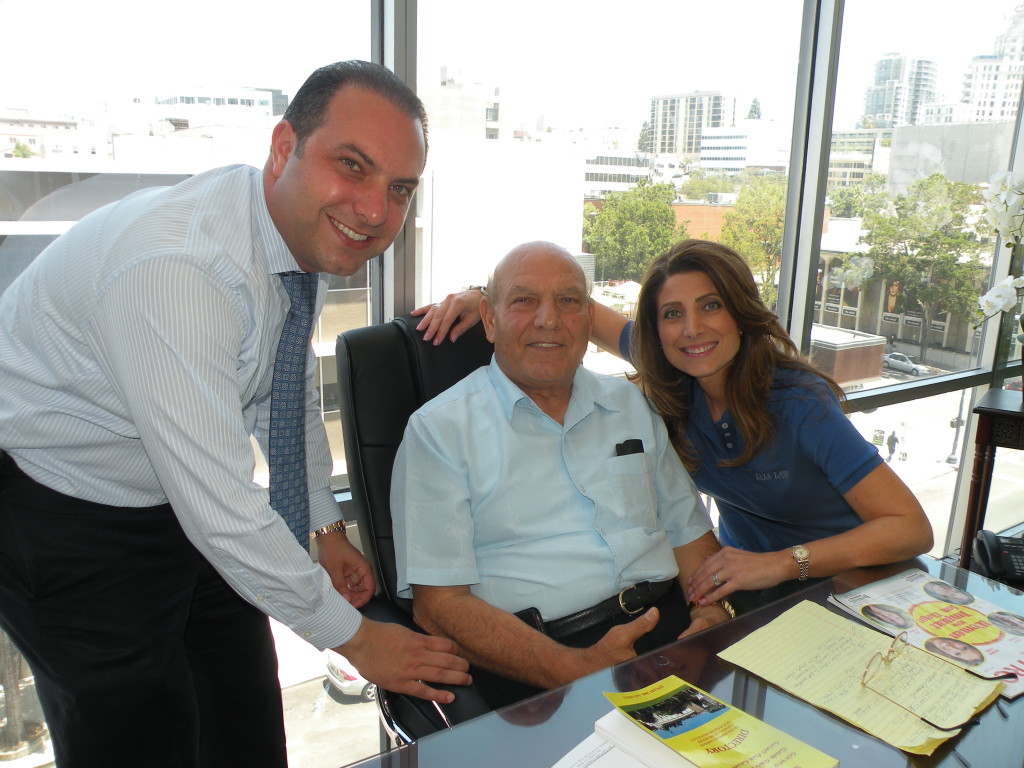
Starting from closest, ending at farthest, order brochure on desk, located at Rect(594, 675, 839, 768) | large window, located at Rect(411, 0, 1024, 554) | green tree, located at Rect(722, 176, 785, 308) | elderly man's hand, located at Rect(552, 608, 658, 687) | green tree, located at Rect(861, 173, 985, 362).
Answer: brochure on desk, located at Rect(594, 675, 839, 768) < elderly man's hand, located at Rect(552, 608, 658, 687) < large window, located at Rect(411, 0, 1024, 554) < green tree, located at Rect(722, 176, 785, 308) < green tree, located at Rect(861, 173, 985, 362)

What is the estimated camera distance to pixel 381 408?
1.64 meters

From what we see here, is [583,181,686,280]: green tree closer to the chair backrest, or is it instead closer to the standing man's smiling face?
the chair backrest

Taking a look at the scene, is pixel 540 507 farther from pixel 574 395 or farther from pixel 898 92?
pixel 898 92

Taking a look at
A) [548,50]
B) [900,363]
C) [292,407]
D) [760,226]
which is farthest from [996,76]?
[292,407]

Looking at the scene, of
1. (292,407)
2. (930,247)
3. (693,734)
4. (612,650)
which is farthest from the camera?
(930,247)

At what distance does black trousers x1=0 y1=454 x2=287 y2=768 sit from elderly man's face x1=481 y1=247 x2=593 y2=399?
765 mm

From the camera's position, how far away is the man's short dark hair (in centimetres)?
118

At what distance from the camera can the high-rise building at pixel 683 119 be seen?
2721 millimetres

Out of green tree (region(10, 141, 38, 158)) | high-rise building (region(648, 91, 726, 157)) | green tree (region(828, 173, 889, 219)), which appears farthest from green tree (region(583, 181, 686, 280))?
green tree (region(10, 141, 38, 158))

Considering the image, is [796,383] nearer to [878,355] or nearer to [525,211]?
A: [525,211]

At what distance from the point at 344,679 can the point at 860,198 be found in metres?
2.82

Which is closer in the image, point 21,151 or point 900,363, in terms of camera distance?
point 21,151

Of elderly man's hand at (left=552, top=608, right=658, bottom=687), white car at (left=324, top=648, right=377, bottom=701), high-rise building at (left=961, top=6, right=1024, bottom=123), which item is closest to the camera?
elderly man's hand at (left=552, top=608, right=658, bottom=687)

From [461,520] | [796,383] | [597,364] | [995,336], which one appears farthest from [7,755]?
[995,336]
